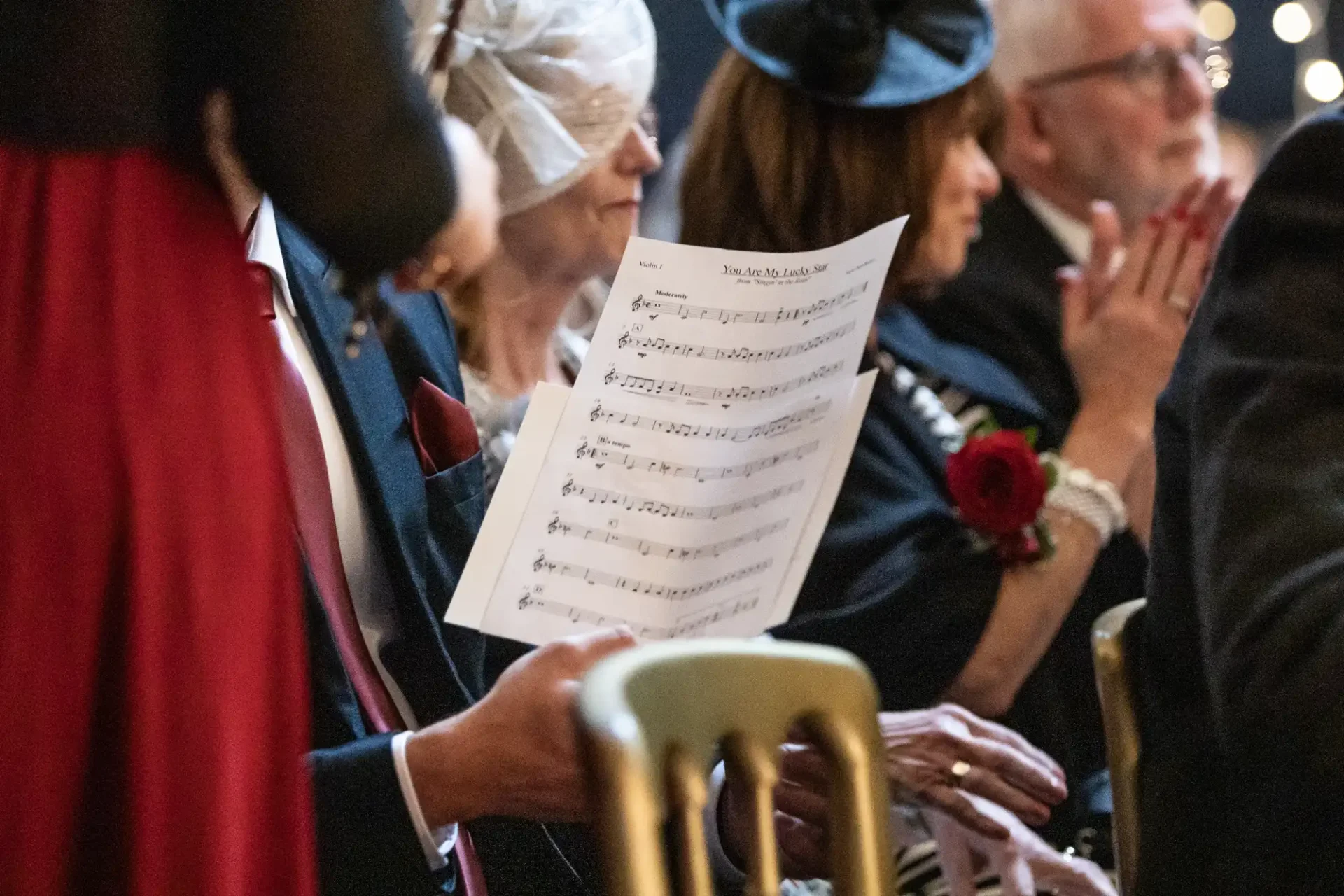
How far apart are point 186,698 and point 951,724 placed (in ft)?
2.55

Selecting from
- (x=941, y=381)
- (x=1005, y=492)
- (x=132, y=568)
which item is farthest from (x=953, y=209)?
(x=132, y=568)

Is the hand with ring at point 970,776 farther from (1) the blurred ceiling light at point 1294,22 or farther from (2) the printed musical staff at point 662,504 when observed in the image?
(1) the blurred ceiling light at point 1294,22

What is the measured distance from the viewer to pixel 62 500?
0.76 metres

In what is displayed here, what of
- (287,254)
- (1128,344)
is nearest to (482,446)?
(287,254)

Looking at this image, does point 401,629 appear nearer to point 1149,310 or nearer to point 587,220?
point 587,220

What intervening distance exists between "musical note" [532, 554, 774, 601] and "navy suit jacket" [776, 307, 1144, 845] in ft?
1.62

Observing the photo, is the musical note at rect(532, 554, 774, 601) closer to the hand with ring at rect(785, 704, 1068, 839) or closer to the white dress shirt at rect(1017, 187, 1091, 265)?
the hand with ring at rect(785, 704, 1068, 839)

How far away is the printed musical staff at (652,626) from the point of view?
112 cm

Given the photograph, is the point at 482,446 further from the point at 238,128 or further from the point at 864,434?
the point at 238,128

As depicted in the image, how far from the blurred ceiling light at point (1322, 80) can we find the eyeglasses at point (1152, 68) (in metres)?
1.68

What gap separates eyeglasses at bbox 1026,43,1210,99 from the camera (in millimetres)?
2316

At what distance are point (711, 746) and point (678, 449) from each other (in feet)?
1.88

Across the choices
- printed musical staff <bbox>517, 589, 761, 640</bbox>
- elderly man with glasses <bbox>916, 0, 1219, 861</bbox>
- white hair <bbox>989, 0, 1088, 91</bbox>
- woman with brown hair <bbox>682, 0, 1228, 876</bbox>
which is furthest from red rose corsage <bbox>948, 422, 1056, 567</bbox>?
white hair <bbox>989, 0, 1088, 91</bbox>

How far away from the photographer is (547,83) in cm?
153
